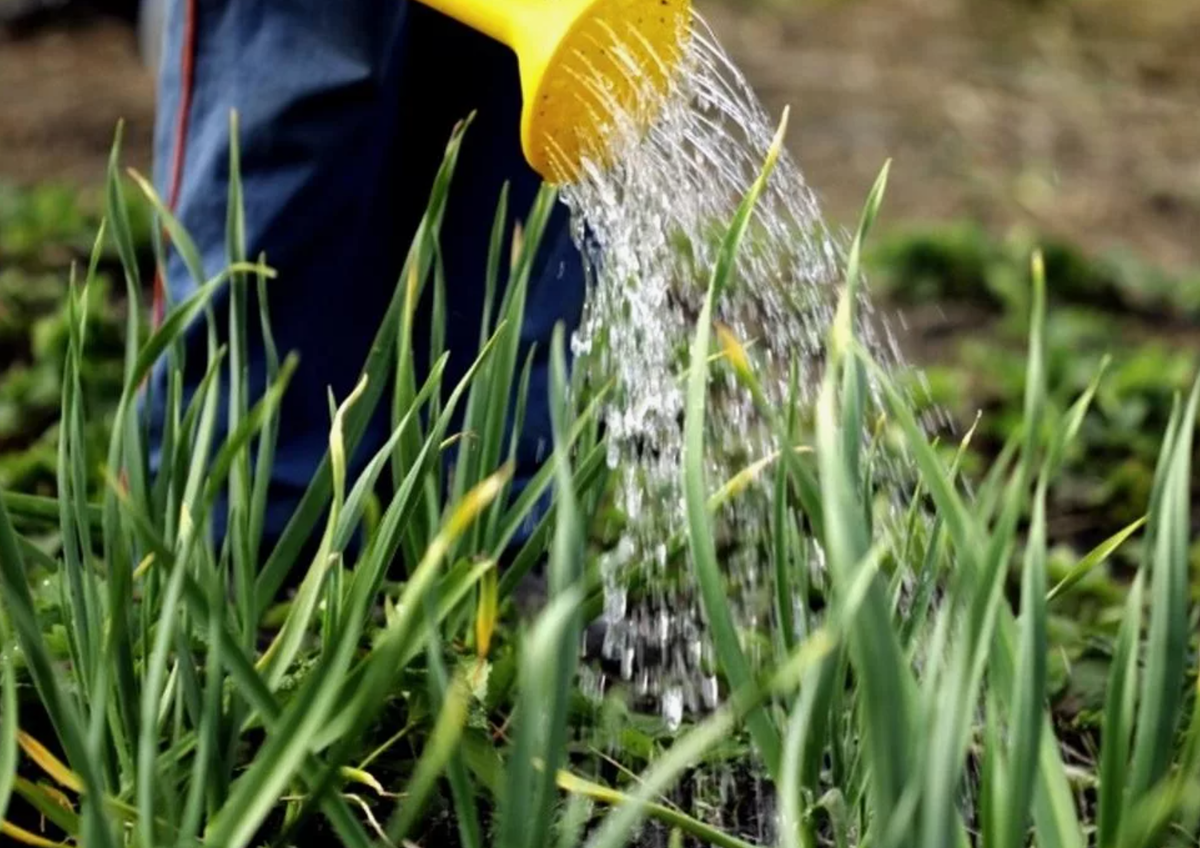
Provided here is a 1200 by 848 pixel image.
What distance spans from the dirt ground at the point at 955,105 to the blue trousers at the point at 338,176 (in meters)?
1.44

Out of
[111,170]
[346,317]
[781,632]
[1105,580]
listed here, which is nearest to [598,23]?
[111,170]

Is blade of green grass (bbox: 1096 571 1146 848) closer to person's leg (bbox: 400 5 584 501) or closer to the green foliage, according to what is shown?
the green foliage

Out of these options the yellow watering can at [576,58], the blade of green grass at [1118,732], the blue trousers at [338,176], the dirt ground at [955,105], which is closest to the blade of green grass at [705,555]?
the blade of green grass at [1118,732]

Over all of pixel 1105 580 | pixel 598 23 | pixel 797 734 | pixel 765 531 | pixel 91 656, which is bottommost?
pixel 1105 580

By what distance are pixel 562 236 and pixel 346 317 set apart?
0.23 m

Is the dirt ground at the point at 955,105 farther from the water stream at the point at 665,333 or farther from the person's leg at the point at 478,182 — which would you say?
the water stream at the point at 665,333

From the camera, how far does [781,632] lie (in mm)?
1255

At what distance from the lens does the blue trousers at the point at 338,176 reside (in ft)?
6.08

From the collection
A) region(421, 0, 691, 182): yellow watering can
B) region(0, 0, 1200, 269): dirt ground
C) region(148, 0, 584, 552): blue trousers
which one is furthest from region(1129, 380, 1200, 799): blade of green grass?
region(0, 0, 1200, 269): dirt ground

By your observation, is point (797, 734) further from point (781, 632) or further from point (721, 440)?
point (721, 440)

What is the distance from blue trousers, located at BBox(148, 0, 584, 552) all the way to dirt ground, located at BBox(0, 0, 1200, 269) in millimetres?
Answer: 1438

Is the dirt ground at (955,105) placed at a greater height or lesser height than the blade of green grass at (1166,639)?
lesser

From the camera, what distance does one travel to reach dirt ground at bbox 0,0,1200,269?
3547mm

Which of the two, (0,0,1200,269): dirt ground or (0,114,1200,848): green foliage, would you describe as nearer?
(0,114,1200,848): green foliage
